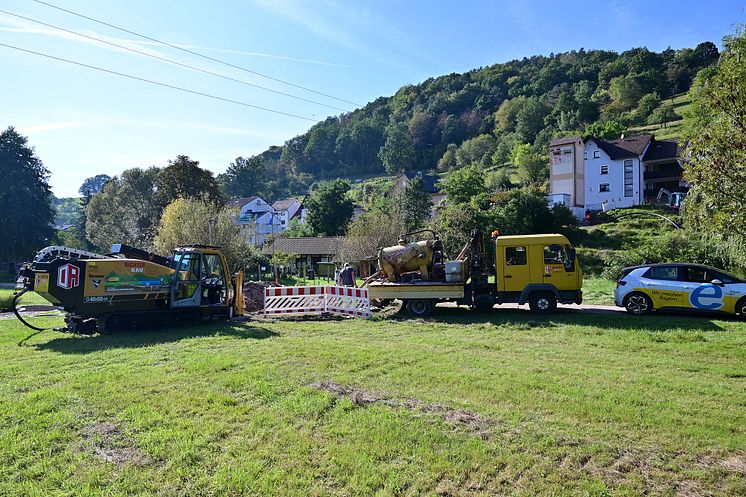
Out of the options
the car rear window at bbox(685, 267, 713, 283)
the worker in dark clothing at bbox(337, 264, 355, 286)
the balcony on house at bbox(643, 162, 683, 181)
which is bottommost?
the worker in dark clothing at bbox(337, 264, 355, 286)

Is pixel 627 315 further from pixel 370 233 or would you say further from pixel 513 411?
pixel 370 233

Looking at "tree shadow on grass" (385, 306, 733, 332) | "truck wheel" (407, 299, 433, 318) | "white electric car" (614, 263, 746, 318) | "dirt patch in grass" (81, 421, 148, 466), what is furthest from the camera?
"truck wheel" (407, 299, 433, 318)

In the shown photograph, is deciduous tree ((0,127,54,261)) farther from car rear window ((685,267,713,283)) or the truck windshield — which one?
car rear window ((685,267,713,283))

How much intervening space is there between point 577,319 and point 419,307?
196 inches

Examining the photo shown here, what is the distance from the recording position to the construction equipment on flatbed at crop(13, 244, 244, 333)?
12500 mm

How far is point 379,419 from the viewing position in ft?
18.9

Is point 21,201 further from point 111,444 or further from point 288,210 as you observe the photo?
point 111,444

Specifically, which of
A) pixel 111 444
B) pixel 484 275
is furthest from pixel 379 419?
pixel 484 275

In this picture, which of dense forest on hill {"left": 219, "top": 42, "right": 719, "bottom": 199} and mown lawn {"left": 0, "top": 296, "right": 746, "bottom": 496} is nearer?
mown lawn {"left": 0, "top": 296, "right": 746, "bottom": 496}

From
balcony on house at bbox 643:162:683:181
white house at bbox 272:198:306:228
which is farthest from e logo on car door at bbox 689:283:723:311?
white house at bbox 272:198:306:228

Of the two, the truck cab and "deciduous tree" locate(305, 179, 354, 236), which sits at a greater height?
"deciduous tree" locate(305, 179, 354, 236)

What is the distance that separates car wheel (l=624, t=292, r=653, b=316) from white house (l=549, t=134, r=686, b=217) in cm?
3528

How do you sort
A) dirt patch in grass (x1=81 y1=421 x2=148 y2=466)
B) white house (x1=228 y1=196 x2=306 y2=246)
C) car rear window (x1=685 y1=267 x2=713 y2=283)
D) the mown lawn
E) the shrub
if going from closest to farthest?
the mown lawn < dirt patch in grass (x1=81 y1=421 x2=148 y2=466) < car rear window (x1=685 y1=267 x2=713 y2=283) < the shrub < white house (x1=228 y1=196 x2=306 y2=246)

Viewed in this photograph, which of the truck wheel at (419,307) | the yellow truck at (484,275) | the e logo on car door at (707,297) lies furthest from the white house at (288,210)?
the e logo on car door at (707,297)
